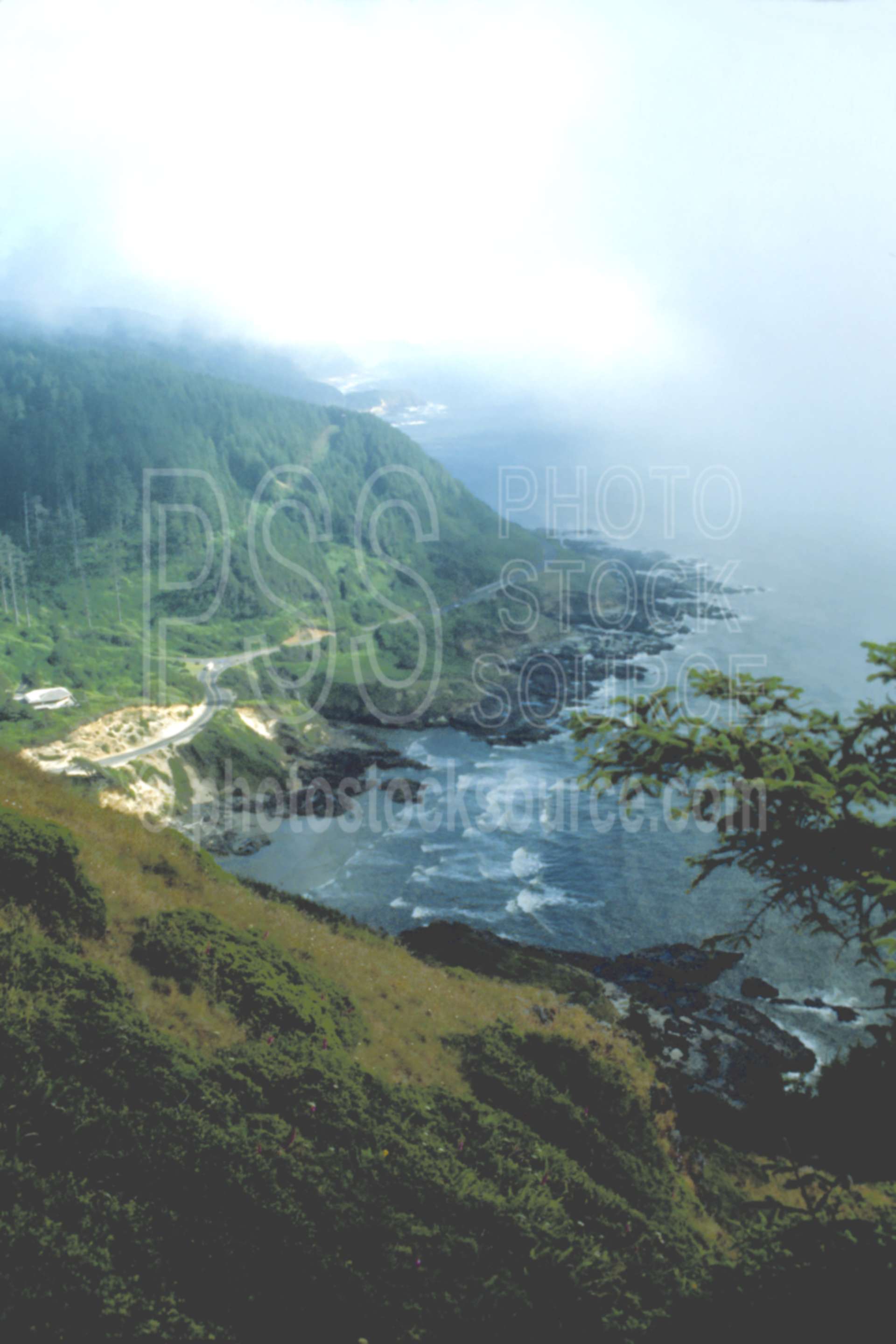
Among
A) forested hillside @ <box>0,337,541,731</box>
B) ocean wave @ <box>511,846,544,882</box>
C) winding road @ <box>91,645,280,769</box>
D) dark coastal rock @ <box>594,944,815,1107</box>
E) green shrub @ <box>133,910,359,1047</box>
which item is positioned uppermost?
forested hillside @ <box>0,337,541,731</box>

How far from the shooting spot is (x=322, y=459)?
626 feet

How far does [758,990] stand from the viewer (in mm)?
42375

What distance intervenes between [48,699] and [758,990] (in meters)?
68.4

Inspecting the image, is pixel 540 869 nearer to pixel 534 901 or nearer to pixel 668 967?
pixel 534 901

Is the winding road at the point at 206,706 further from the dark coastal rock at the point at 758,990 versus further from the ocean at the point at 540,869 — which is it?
the dark coastal rock at the point at 758,990

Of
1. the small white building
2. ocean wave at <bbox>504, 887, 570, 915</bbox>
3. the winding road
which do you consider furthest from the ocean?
the small white building

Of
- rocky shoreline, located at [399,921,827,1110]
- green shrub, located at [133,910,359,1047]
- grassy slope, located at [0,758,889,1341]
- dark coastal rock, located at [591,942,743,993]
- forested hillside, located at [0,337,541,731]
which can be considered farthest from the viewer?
forested hillside, located at [0,337,541,731]

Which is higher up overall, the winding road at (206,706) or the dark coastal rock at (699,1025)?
the winding road at (206,706)

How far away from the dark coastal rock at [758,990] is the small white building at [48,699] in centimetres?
6428

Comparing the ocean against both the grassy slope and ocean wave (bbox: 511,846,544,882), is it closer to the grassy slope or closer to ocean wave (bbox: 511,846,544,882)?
ocean wave (bbox: 511,846,544,882)

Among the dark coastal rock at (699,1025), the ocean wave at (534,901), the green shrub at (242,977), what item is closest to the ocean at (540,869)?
the ocean wave at (534,901)

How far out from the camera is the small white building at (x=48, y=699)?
76188 millimetres

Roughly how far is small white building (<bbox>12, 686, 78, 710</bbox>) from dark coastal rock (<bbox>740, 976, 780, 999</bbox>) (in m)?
64.3

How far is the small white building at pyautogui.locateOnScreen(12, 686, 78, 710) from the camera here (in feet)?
250
